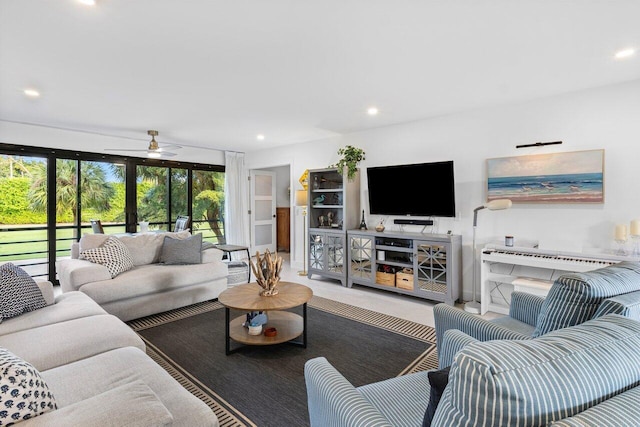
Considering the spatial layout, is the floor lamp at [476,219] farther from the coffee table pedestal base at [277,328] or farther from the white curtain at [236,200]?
the white curtain at [236,200]

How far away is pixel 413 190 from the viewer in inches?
170

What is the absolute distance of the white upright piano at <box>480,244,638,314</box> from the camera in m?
3.01

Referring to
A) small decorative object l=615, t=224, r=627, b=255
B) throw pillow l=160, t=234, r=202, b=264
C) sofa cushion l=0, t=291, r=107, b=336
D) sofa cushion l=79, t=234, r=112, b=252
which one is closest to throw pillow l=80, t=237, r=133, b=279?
sofa cushion l=79, t=234, r=112, b=252

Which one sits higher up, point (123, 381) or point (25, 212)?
point (25, 212)

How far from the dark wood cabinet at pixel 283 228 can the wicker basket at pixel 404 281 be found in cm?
447

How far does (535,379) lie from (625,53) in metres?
3.10

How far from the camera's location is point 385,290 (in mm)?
4594

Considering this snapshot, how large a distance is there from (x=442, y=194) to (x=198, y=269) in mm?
3117

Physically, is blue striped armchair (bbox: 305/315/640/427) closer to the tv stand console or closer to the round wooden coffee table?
the round wooden coffee table

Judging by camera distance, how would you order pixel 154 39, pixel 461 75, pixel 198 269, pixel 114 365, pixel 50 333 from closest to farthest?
pixel 114 365
pixel 50 333
pixel 154 39
pixel 461 75
pixel 198 269

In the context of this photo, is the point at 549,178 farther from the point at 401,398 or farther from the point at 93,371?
the point at 93,371

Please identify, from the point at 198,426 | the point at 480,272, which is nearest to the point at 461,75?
the point at 480,272

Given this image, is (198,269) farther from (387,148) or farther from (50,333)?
(387,148)

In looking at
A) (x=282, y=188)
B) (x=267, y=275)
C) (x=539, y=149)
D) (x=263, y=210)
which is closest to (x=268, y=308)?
(x=267, y=275)
